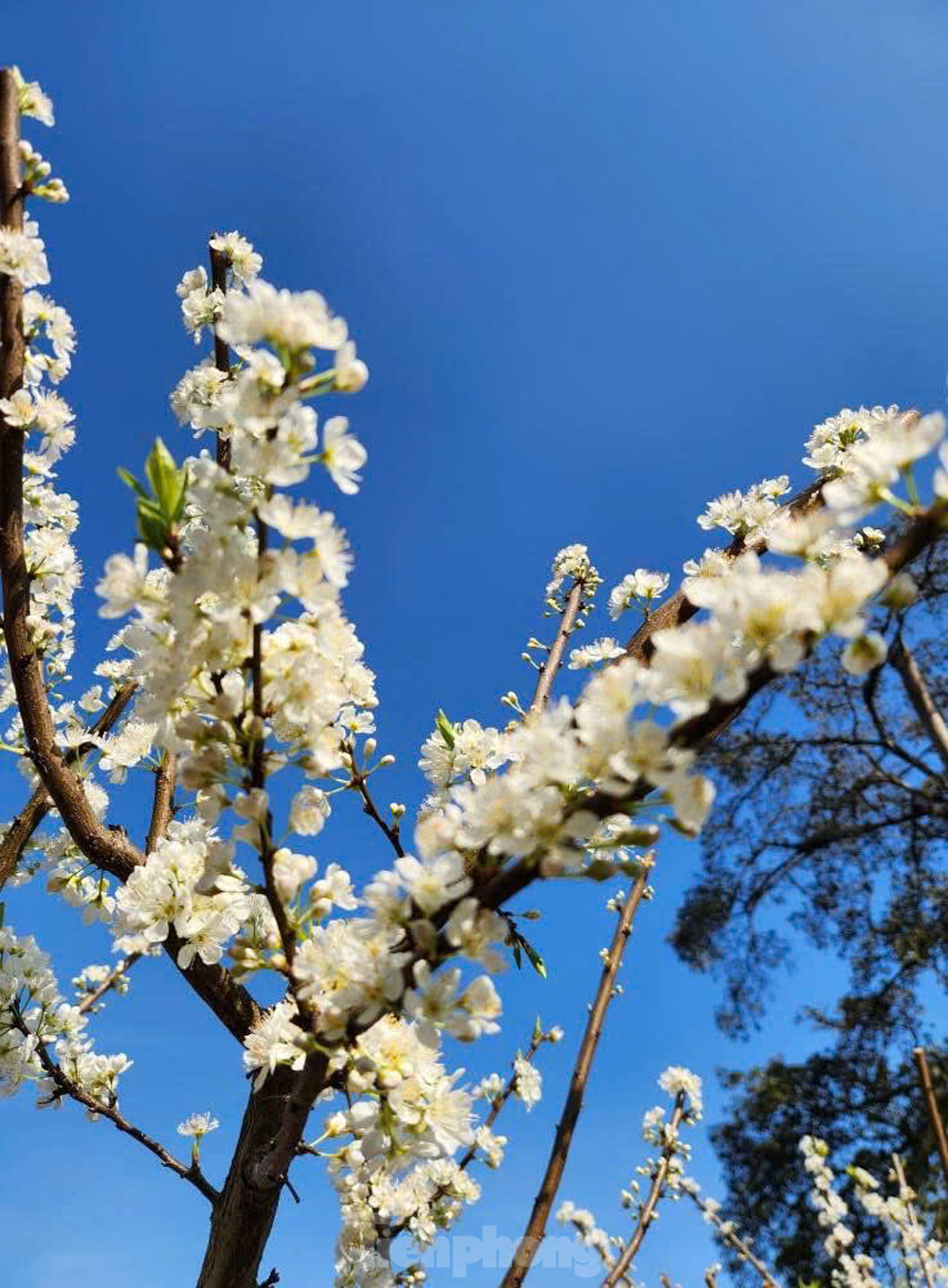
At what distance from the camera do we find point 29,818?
254cm

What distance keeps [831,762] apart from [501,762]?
32.6 feet

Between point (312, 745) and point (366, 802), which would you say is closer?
point (312, 745)

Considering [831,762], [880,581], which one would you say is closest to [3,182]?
[880,581]

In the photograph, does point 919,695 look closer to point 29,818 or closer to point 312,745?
point 312,745

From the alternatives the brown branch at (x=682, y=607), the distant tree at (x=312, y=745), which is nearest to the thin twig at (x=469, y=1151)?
the distant tree at (x=312, y=745)

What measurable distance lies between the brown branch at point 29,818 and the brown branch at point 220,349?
0.85 metres

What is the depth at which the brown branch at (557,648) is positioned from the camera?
230 centimetres

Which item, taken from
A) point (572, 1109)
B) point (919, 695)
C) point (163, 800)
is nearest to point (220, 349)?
A: point (163, 800)

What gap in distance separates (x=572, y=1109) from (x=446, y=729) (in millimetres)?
983

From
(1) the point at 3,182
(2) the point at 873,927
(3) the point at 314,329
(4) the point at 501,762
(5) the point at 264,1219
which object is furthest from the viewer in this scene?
(2) the point at 873,927

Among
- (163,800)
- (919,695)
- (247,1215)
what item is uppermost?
(919,695)

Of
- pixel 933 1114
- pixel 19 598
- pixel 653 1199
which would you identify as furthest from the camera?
pixel 653 1199

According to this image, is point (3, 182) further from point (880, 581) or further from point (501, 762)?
point (880, 581)

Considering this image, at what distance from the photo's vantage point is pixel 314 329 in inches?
33.8
